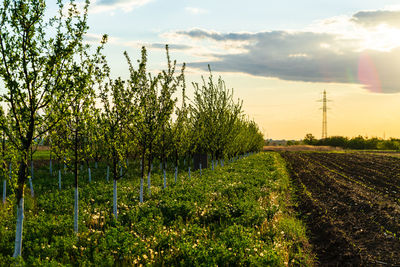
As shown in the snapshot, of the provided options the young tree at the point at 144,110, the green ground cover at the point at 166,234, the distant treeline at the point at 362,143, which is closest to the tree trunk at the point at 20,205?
the green ground cover at the point at 166,234

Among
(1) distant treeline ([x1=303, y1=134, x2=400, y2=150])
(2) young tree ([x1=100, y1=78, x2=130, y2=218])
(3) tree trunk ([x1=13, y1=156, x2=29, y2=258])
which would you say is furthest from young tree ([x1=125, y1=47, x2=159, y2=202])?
(1) distant treeline ([x1=303, y1=134, x2=400, y2=150])

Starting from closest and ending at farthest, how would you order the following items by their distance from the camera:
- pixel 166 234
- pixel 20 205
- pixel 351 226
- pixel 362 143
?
pixel 20 205 → pixel 166 234 → pixel 351 226 → pixel 362 143

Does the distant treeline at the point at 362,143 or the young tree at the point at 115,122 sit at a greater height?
the young tree at the point at 115,122

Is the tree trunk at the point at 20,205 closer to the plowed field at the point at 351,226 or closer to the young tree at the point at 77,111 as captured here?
the young tree at the point at 77,111

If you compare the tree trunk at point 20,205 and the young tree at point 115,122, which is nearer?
the tree trunk at point 20,205

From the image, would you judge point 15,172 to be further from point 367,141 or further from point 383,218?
point 367,141

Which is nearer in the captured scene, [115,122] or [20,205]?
[20,205]

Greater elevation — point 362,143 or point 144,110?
point 144,110

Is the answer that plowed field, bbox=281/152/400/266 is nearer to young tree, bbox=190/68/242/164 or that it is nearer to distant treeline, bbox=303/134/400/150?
young tree, bbox=190/68/242/164

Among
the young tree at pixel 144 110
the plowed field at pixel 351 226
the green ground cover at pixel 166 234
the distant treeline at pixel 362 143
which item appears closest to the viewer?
the green ground cover at pixel 166 234

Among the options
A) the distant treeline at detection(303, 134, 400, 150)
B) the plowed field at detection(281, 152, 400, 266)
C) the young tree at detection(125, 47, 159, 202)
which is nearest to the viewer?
the plowed field at detection(281, 152, 400, 266)

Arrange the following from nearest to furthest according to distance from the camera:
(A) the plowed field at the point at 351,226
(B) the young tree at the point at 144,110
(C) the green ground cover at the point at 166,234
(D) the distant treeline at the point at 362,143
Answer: (C) the green ground cover at the point at 166,234 → (A) the plowed field at the point at 351,226 → (B) the young tree at the point at 144,110 → (D) the distant treeline at the point at 362,143

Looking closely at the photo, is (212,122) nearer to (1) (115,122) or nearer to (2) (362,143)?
(1) (115,122)

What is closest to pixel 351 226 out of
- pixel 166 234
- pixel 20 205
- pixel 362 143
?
pixel 166 234
